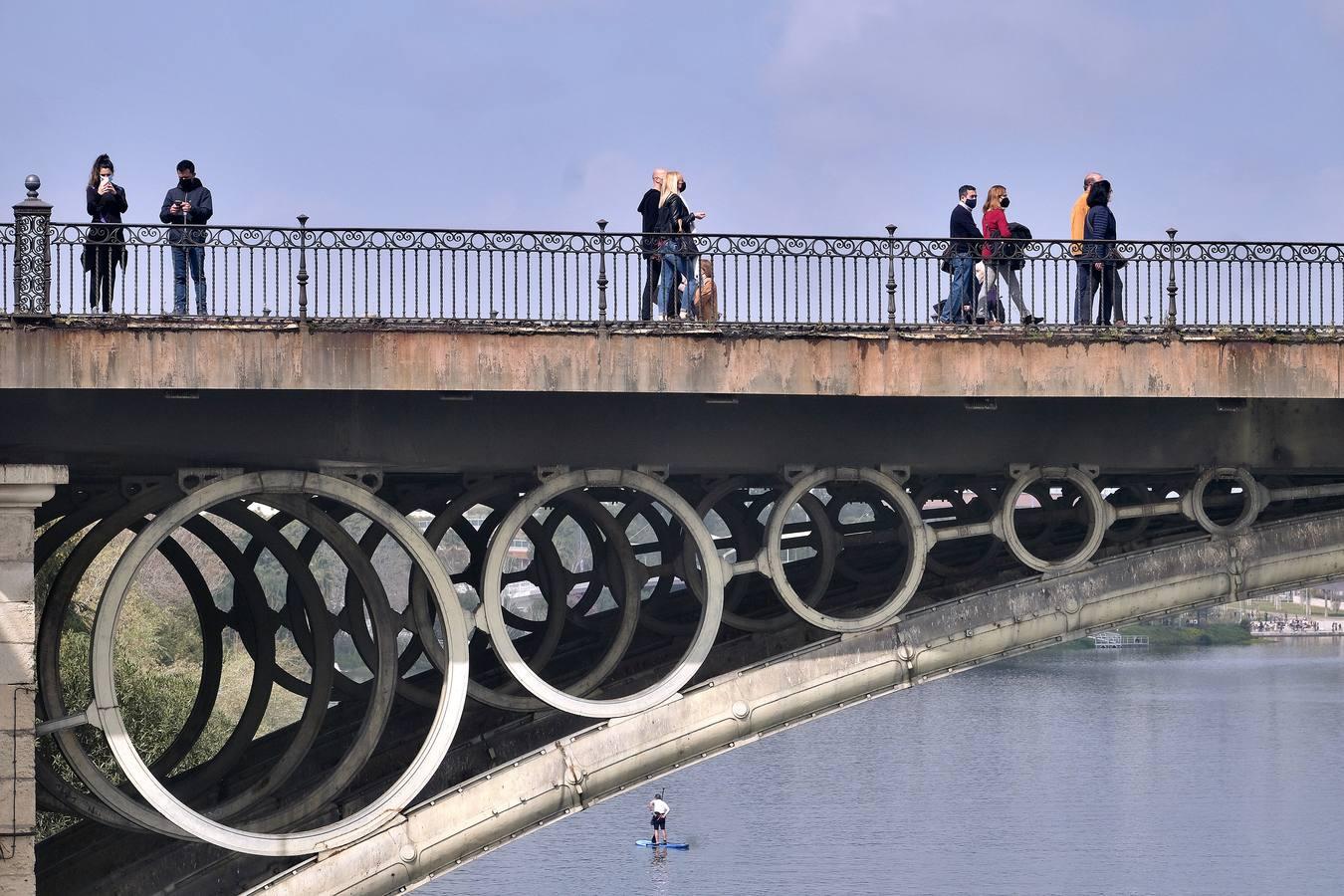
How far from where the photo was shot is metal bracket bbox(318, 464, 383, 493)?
1822cm

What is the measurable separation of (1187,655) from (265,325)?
323 ft

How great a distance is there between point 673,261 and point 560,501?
3724 millimetres

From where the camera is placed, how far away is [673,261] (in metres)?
18.7

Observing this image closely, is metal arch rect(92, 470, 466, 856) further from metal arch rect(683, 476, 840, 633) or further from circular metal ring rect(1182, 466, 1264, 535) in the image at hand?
circular metal ring rect(1182, 466, 1264, 535)

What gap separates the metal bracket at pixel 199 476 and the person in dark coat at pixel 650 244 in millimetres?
4069

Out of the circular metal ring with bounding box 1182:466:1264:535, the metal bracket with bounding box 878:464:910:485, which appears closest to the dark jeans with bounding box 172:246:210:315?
the metal bracket with bounding box 878:464:910:485

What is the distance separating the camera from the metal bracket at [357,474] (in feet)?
59.8

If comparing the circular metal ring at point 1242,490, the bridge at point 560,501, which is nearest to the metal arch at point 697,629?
the bridge at point 560,501

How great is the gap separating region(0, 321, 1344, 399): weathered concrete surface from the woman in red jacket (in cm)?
60

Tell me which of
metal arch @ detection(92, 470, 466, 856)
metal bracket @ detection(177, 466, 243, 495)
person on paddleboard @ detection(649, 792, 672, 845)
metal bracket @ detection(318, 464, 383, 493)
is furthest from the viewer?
person on paddleboard @ detection(649, 792, 672, 845)

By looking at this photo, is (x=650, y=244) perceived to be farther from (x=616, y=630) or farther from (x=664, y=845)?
(x=664, y=845)

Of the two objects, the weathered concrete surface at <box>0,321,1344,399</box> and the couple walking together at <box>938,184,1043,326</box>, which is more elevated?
the couple walking together at <box>938,184,1043,326</box>

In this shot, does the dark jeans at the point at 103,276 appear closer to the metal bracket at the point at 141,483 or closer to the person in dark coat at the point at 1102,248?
the metal bracket at the point at 141,483

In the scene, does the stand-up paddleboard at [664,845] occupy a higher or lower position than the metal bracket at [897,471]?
lower
